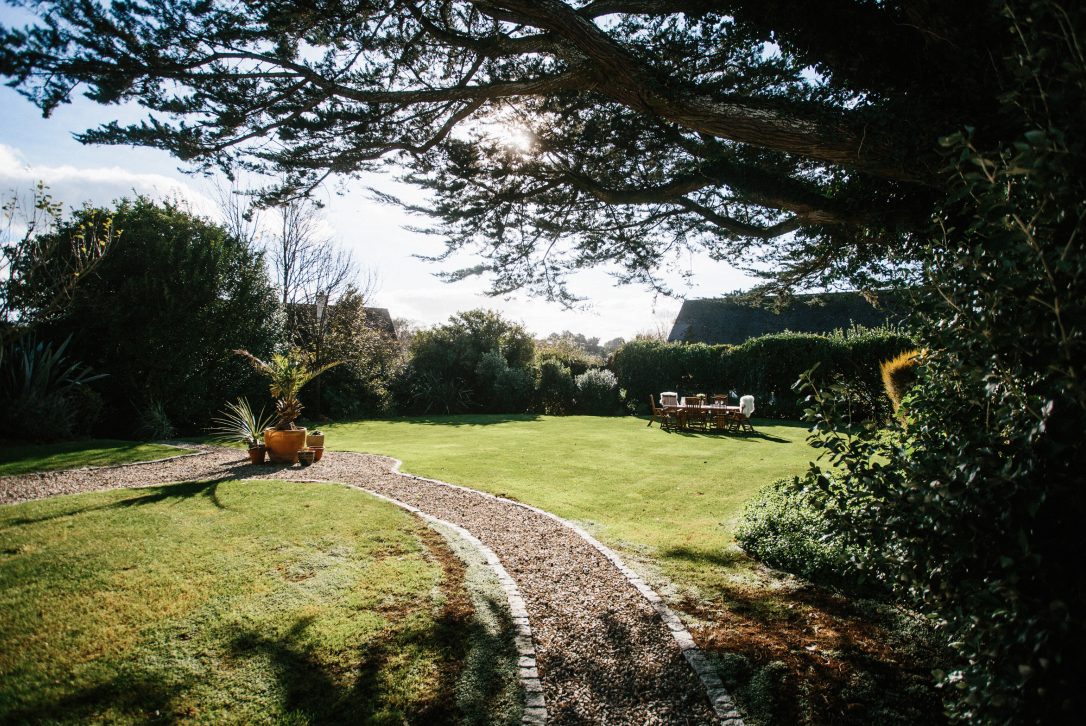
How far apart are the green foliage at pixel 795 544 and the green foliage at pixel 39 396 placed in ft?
47.5

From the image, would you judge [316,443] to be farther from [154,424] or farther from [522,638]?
[522,638]

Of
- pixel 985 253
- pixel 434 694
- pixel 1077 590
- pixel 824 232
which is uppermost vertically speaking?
pixel 824 232

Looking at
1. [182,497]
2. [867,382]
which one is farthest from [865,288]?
[867,382]

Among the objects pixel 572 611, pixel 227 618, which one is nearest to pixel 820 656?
pixel 572 611

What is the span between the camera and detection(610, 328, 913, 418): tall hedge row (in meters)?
17.9

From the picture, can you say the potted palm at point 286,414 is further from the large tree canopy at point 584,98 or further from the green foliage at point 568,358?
the green foliage at point 568,358

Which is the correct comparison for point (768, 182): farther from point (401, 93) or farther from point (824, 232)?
point (401, 93)

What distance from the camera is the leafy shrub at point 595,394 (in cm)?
2311

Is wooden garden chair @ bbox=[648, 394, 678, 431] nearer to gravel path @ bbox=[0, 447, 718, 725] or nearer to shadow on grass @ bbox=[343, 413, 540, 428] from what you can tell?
A: shadow on grass @ bbox=[343, 413, 540, 428]

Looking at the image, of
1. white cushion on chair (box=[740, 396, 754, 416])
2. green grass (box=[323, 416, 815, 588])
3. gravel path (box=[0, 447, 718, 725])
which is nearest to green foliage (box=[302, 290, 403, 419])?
green grass (box=[323, 416, 815, 588])

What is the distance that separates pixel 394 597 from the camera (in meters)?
4.43

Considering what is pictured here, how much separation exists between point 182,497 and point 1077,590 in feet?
28.9

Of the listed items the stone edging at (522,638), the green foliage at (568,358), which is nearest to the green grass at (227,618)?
the stone edging at (522,638)

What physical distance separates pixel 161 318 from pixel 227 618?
1346 centimetres
